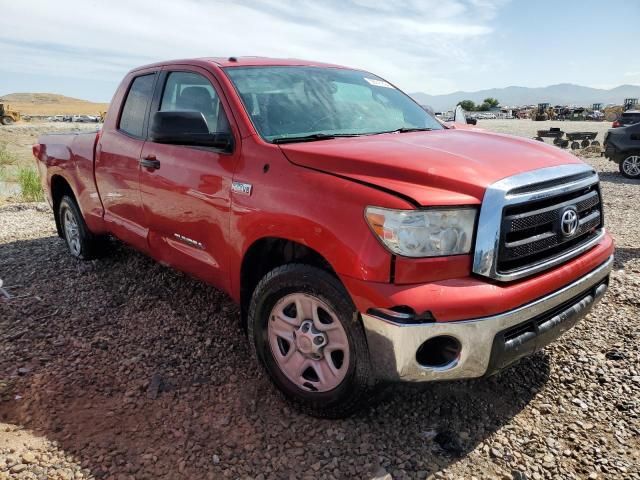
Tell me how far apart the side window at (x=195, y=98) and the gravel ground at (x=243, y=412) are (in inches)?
58.5

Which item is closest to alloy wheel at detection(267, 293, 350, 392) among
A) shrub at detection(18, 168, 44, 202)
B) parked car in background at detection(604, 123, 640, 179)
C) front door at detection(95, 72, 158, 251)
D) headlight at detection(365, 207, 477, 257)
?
headlight at detection(365, 207, 477, 257)

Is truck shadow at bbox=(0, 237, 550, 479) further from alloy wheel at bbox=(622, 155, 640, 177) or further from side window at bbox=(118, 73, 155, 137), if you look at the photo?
alloy wheel at bbox=(622, 155, 640, 177)

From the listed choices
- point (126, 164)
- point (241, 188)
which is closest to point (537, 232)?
point (241, 188)

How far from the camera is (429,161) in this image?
243cm

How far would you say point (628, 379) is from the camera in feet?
9.80

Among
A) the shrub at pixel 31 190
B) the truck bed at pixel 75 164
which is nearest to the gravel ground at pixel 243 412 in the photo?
the truck bed at pixel 75 164

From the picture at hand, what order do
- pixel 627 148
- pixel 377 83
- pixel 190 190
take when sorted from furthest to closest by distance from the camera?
pixel 627 148
pixel 377 83
pixel 190 190

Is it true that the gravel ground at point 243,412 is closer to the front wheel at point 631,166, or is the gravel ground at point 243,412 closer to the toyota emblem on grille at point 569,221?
the toyota emblem on grille at point 569,221

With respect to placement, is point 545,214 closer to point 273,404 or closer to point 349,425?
point 349,425

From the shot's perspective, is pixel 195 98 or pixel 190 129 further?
pixel 195 98

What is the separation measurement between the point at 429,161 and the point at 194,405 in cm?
184

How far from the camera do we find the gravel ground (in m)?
2.39

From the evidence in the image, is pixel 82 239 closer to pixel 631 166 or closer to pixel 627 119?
pixel 631 166

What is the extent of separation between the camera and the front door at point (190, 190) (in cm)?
300
